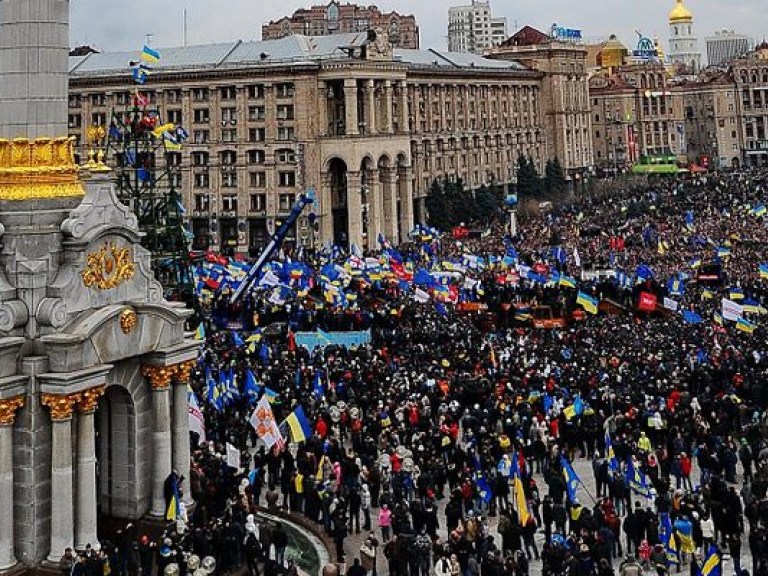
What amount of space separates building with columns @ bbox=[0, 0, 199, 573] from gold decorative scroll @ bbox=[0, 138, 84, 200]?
0.06ft

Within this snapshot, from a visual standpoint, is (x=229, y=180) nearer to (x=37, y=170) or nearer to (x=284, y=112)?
(x=284, y=112)

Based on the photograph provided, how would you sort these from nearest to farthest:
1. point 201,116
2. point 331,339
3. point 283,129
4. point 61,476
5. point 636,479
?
point 61,476 → point 636,479 → point 331,339 → point 283,129 → point 201,116

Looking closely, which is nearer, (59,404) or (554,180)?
(59,404)

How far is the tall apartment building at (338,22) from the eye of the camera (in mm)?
145500

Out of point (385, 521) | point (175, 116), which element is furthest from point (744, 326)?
point (175, 116)

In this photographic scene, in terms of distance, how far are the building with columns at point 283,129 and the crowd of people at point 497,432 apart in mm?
30640

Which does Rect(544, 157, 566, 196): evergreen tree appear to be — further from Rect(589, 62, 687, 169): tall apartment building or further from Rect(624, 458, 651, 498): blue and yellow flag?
Rect(624, 458, 651, 498): blue and yellow flag

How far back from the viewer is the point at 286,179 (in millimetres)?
77188

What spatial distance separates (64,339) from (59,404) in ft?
3.27

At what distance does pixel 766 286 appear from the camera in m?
42.6

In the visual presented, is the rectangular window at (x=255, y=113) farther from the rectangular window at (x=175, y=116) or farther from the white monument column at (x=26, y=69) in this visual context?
the white monument column at (x=26, y=69)

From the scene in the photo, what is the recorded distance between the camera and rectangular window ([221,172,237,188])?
7889cm

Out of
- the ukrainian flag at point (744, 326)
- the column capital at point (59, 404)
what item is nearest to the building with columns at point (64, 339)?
the column capital at point (59, 404)

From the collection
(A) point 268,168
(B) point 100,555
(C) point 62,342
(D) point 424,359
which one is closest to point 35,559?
(B) point 100,555
